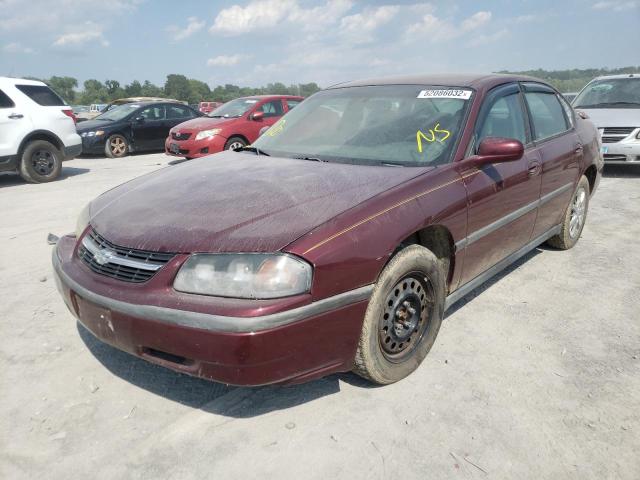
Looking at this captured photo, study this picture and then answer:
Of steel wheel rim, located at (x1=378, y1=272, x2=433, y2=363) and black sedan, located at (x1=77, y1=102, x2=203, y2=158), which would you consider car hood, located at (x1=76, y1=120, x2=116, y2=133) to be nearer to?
black sedan, located at (x1=77, y1=102, x2=203, y2=158)

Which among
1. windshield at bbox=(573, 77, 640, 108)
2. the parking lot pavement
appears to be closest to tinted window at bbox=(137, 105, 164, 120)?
windshield at bbox=(573, 77, 640, 108)

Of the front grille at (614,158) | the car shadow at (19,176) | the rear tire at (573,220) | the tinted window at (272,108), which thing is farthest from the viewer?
the tinted window at (272,108)

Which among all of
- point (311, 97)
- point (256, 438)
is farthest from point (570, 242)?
point (256, 438)

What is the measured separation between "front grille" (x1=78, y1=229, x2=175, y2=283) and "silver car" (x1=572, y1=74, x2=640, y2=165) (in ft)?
24.8

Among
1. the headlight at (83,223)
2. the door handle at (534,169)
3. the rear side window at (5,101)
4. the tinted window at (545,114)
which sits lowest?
the door handle at (534,169)

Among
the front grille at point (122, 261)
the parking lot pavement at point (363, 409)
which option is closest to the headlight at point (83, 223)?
the front grille at point (122, 261)

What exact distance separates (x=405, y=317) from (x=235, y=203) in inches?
39.9

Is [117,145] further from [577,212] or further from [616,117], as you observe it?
[577,212]

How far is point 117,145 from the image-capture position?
12180 millimetres

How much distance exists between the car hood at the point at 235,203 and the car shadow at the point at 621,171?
7383 millimetres

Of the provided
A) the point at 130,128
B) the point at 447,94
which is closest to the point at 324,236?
the point at 447,94

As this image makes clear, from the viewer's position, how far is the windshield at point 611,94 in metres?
8.78

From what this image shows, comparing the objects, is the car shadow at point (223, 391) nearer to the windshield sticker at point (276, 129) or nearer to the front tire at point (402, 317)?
the front tire at point (402, 317)

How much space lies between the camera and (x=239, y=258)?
2008mm
